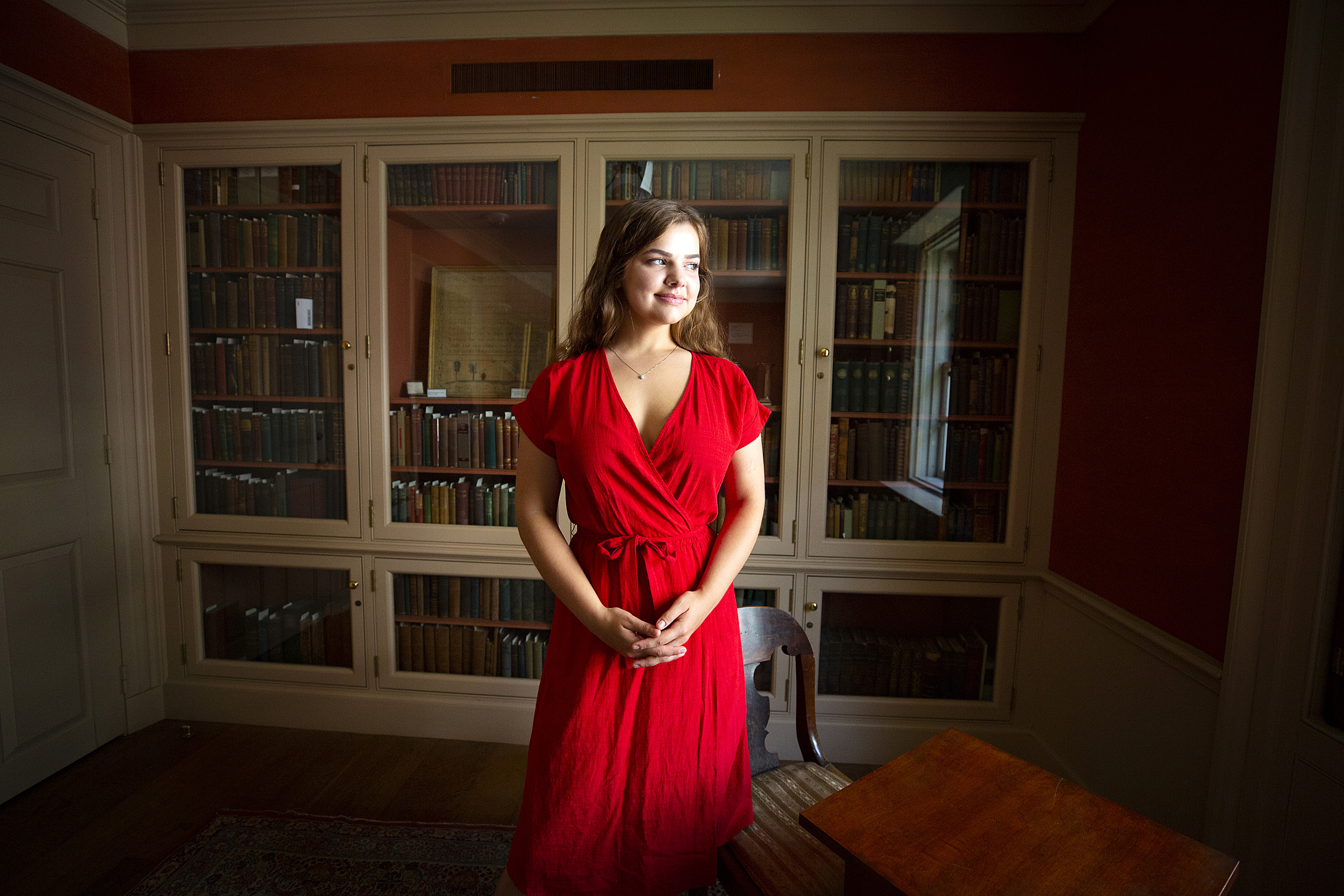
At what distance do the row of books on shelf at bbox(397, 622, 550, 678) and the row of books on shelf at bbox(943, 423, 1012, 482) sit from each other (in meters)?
1.70

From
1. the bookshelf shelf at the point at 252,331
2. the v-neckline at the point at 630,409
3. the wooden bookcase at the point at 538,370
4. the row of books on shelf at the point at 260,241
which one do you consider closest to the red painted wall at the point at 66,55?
the wooden bookcase at the point at 538,370

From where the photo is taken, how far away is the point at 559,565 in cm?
102

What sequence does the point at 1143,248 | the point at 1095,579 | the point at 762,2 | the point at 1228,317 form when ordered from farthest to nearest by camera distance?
1. the point at 762,2
2. the point at 1095,579
3. the point at 1143,248
4. the point at 1228,317

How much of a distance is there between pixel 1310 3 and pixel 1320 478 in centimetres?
99

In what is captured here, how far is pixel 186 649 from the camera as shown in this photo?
8.13 ft

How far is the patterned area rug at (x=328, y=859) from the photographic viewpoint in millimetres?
1655

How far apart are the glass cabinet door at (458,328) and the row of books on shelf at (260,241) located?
282mm

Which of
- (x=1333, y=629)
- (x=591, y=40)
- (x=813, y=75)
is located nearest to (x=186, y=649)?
(x=591, y=40)

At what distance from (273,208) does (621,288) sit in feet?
6.50

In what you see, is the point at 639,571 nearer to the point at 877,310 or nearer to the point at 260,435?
the point at 877,310

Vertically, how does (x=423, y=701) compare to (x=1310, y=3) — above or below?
below

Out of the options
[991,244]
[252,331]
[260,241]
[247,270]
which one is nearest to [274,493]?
[252,331]

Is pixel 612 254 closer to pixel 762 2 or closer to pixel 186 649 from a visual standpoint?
pixel 762 2

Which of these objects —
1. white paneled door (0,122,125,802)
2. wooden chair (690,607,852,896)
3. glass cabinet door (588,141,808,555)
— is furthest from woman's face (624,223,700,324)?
white paneled door (0,122,125,802)
